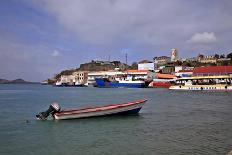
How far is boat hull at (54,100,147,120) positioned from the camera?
30.0 meters

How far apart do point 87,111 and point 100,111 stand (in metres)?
1.31

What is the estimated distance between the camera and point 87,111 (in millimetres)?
30641

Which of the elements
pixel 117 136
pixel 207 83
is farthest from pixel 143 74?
pixel 117 136

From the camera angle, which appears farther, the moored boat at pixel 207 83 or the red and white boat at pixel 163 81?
the red and white boat at pixel 163 81

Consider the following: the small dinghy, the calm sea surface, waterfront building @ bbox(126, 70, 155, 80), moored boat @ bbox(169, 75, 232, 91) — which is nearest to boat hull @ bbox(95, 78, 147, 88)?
waterfront building @ bbox(126, 70, 155, 80)

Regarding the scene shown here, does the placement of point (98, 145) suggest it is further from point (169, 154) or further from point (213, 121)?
point (213, 121)

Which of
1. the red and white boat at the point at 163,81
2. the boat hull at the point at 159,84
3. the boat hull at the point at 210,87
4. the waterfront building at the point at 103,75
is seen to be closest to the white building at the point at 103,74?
the waterfront building at the point at 103,75

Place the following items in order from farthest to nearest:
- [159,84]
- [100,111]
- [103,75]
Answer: [103,75]
[159,84]
[100,111]

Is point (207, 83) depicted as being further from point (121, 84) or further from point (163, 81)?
point (121, 84)

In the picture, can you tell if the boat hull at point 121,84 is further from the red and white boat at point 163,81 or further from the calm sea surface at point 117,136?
the calm sea surface at point 117,136

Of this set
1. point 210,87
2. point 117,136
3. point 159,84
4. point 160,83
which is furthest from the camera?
point 160,83

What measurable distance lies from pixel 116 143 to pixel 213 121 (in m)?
12.8

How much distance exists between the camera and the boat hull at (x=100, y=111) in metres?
30.0

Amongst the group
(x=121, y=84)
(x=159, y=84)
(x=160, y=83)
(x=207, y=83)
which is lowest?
(x=207, y=83)
